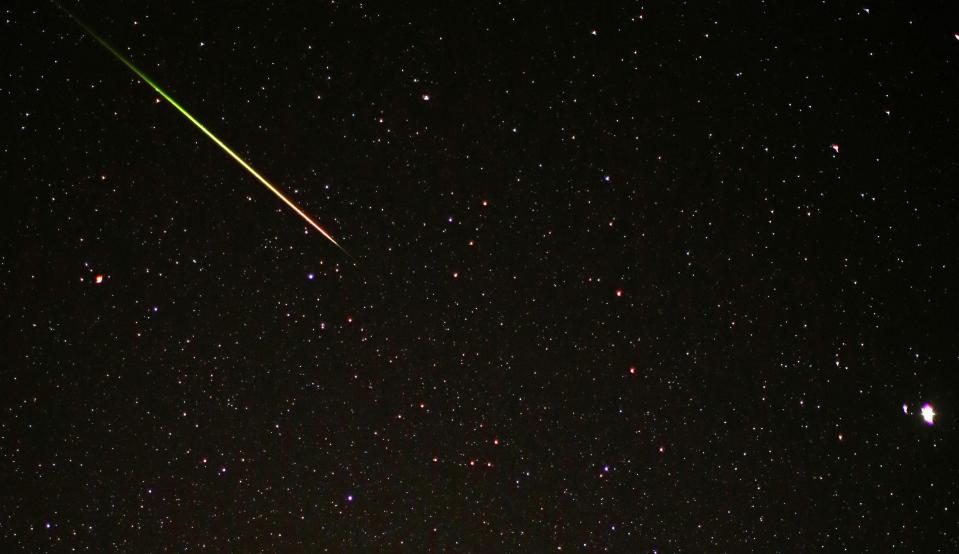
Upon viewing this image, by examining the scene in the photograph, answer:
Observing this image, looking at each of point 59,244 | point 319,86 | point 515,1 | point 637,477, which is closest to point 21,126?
point 59,244

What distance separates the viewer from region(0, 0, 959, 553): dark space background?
296mm

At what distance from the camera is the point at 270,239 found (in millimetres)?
304

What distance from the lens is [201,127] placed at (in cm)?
30

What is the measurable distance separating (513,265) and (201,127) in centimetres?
19

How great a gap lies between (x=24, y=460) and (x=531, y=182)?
341mm

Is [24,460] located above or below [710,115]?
below

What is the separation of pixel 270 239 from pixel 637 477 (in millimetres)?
244

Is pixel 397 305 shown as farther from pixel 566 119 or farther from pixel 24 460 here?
pixel 24 460

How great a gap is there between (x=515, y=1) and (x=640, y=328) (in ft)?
0.62

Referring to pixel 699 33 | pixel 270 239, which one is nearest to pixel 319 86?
pixel 270 239

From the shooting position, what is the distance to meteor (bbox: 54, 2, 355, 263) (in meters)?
0.30

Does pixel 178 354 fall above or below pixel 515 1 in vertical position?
below

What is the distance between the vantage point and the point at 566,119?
0.30 meters

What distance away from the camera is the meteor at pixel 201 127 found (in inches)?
11.9
